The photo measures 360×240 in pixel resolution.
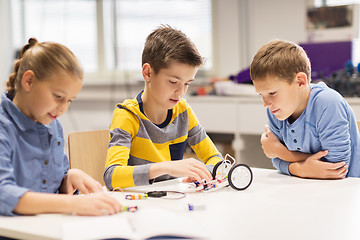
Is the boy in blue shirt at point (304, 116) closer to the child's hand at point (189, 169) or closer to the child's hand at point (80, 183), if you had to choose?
the child's hand at point (189, 169)

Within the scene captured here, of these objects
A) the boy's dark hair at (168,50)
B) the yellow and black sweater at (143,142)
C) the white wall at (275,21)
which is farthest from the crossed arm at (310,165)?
the white wall at (275,21)

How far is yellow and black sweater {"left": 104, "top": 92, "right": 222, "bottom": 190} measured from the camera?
1.19 meters

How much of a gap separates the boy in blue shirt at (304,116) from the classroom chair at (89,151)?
626 mm

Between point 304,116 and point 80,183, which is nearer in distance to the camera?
point 80,183

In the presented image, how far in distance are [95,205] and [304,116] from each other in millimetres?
744

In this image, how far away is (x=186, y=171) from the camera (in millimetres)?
1115

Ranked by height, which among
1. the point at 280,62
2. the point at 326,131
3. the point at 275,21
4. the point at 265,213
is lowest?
the point at 265,213

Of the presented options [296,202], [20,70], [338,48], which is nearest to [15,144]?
[20,70]

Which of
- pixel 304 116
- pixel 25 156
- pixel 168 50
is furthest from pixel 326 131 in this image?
pixel 25 156

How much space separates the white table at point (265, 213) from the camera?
0.81 metres

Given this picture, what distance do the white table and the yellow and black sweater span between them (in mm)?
68

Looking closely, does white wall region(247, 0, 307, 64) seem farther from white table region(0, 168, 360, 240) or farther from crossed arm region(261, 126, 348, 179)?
white table region(0, 168, 360, 240)

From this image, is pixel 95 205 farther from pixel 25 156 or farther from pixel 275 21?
pixel 275 21

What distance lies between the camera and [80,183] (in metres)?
1.07
